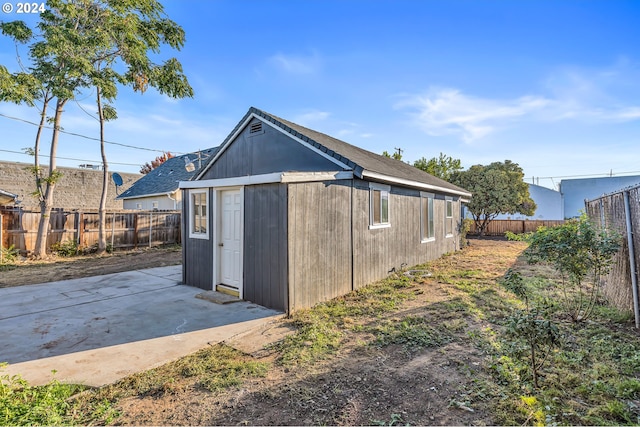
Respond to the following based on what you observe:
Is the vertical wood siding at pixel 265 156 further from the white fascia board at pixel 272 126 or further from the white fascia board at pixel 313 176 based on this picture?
the white fascia board at pixel 313 176

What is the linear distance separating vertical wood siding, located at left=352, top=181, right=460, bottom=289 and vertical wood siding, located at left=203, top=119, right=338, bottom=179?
4.18 feet

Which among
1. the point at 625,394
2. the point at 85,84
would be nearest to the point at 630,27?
the point at 625,394

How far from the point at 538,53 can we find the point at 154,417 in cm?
980

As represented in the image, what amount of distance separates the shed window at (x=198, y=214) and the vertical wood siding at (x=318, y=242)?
258cm

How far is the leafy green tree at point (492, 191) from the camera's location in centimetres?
1945

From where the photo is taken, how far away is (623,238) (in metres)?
4.25

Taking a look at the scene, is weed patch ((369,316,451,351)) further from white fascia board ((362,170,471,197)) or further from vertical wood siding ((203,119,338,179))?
vertical wood siding ((203,119,338,179))

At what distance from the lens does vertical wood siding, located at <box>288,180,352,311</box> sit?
5039mm

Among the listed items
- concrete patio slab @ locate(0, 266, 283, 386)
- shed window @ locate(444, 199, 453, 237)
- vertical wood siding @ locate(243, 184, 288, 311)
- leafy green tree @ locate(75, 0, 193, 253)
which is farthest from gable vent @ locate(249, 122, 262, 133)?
shed window @ locate(444, 199, 453, 237)

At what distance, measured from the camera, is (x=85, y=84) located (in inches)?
448

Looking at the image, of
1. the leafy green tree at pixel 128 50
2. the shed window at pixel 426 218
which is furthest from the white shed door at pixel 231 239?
the leafy green tree at pixel 128 50

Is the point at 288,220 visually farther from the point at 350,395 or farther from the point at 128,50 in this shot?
the point at 128,50

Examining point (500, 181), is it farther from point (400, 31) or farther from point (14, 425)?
point (14, 425)

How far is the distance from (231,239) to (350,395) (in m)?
4.22
